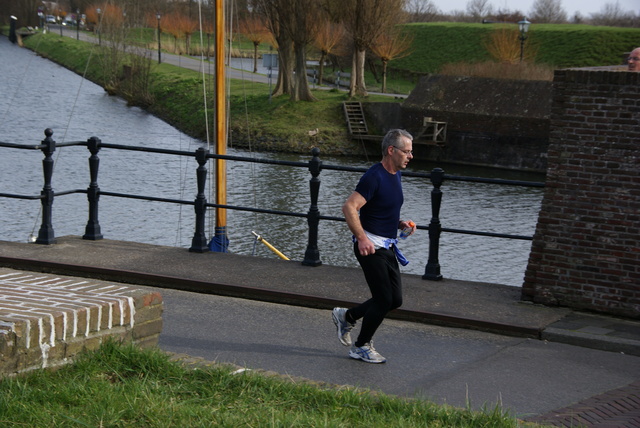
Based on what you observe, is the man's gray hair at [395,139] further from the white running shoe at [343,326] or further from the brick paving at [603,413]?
the brick paving at [603,413]

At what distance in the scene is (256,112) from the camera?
4656 centimetres

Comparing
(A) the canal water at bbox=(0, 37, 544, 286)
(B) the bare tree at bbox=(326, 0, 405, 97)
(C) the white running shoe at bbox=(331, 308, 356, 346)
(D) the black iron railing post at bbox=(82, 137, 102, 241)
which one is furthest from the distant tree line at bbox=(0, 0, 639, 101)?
(C) the white running shoe at bbox=(331, 308, 356, 346)

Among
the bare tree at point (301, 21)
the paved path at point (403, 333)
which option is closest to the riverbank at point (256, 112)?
the bare tree at point (301, 21)

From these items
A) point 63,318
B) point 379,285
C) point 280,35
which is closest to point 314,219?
point 379,285

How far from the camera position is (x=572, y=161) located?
27.8 feet

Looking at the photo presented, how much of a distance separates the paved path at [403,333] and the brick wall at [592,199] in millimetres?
238

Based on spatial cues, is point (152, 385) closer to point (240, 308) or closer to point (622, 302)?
point (240, 308)

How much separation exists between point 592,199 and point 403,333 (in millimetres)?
2162

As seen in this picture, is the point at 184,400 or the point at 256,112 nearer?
the point at 184,400

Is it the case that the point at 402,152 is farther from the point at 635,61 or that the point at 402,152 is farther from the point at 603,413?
the point at 635,61

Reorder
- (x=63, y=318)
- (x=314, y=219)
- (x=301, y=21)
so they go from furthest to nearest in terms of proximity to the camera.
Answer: (x=301, y=21)
(x=314, y=219)
(x=63, y=318)

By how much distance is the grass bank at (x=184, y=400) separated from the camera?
4.65 m

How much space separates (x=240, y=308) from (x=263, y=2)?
34.8m

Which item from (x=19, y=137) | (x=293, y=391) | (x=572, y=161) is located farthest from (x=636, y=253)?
(x=19, y=137)
